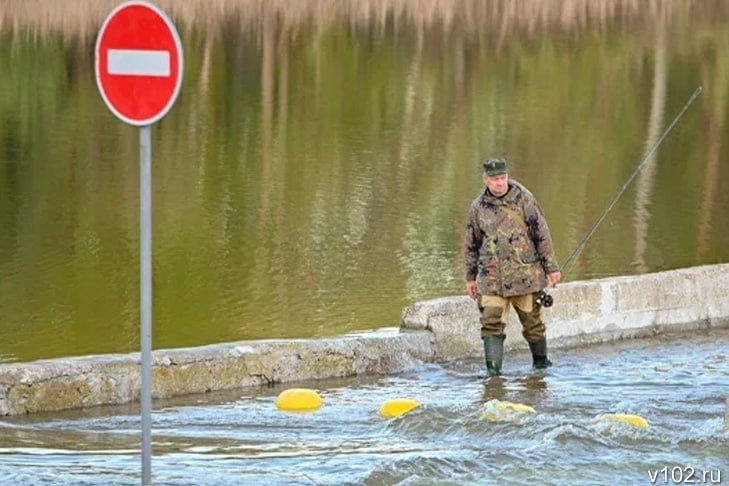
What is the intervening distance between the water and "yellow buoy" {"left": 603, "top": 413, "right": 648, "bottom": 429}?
3.1 inches

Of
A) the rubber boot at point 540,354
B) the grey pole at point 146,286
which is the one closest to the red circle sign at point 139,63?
the grey pole at point 146,286

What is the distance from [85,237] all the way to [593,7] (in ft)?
194

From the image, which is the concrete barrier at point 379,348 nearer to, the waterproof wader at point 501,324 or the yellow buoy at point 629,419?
the waterproof wader at point 501,324

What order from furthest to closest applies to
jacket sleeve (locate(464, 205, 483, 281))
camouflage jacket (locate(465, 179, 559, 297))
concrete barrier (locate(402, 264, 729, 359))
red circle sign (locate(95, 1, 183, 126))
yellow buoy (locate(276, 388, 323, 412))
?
1. concrete barrier (locate(402, 264, 729, 359))
2. jacket sleeve (locate(464, 205, 483, 281))
3. camouflage jacket (locate(465, 179, 559, 297))
4. yellow buoy (locate(276, 388, 323, 412))
5. red circle sign (locate(95, 1, 183, 126))

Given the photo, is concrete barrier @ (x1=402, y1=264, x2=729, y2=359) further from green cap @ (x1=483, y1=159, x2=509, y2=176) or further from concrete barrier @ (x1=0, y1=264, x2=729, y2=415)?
green cap @ (x1=483, y1=159, x2=509, y2=176)

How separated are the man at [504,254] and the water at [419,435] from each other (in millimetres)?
361

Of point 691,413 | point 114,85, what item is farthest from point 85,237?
point 114,85

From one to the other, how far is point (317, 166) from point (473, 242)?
2061 centimetres

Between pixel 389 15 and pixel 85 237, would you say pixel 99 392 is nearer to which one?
pixel 85 237

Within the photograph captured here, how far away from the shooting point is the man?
1341cm

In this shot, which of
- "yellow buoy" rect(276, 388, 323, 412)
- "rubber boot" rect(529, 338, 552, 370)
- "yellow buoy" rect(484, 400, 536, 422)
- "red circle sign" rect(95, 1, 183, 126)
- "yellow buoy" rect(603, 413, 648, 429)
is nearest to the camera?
"red circle sign" rect(95, 1, 183, 126)

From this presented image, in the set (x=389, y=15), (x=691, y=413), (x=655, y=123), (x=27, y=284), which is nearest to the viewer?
(x=691, y=413)

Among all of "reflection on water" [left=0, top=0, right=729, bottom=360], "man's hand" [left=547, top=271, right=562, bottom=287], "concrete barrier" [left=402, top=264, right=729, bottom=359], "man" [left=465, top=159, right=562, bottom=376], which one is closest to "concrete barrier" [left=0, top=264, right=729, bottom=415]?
"concrete barrier" [left=402, top=264, right=729, bottom=359]

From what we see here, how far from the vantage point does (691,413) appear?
12102 millimetres
